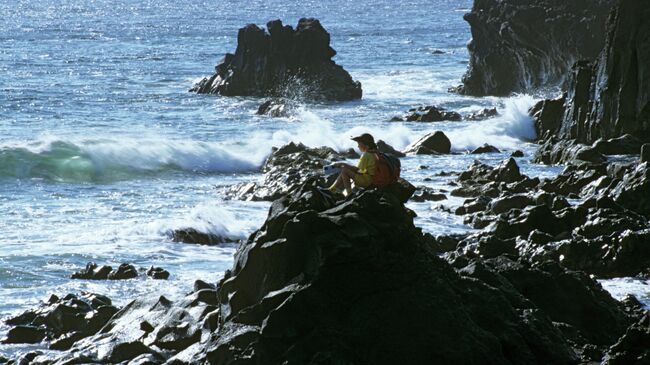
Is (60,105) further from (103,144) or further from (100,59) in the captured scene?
(100,59)

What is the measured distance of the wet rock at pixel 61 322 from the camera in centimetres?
1524

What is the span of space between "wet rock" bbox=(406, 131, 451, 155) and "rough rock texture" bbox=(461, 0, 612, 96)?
13.4m

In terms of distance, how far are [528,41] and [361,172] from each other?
118ft

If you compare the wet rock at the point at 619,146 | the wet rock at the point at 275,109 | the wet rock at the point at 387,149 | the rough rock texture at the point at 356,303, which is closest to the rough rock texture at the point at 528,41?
the wet rock at the point at 275,109

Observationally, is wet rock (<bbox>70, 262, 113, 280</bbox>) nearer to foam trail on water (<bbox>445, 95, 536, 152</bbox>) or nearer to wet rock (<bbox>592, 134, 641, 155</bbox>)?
wet rock (<bbox>592, 134, 641, 155</bbox>)

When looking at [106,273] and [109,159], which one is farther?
[109,159]

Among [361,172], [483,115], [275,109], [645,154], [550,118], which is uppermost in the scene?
[361,172]

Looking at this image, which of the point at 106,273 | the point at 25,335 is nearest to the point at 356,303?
the point at 25,335

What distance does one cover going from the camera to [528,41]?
48969 mm

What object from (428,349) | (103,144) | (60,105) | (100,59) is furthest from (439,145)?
(100,59)

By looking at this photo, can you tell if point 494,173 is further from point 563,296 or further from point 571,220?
point 563,296

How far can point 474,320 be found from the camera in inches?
468

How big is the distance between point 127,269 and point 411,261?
8.65 m

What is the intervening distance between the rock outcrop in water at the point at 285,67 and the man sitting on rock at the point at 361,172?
38179mm
